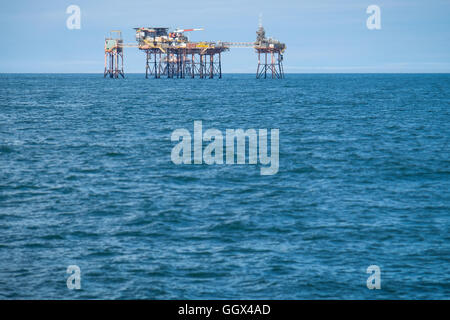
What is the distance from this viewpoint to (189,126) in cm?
6084

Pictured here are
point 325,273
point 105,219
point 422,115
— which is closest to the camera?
point 325,273

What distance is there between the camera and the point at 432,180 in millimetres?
34156

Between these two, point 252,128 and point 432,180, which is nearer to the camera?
point 432,180

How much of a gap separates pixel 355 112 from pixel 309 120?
12.9m

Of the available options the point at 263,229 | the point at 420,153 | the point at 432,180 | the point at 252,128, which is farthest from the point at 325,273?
the point at 252,128

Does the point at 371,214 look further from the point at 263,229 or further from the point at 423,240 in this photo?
the point at 263,229

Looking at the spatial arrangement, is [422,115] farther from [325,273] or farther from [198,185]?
[325,273]

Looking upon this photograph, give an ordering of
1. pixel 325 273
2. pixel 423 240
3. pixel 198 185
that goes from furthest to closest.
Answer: pixel 198 185 < pixel 423 240 < pixel 325 273

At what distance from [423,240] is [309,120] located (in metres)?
45.3

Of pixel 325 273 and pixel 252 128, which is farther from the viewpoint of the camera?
pixel 252 128
